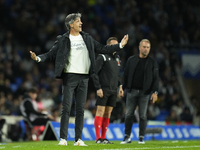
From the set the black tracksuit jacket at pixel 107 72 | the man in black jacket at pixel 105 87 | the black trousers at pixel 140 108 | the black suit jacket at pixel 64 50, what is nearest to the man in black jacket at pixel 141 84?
the black trousers at pixel 140 108

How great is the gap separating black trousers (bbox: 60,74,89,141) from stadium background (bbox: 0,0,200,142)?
265 inches

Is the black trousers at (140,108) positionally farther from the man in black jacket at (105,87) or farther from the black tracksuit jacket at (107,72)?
the black tracksuit jacket at (107,72)

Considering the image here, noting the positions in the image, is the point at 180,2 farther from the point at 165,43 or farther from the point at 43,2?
the point at 43,2

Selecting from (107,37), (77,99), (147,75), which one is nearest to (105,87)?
(147,75)

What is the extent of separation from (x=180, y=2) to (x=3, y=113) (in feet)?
51.6

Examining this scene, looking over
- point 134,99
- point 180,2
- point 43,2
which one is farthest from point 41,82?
point 180,2

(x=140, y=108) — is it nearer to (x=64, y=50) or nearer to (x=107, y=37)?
(x=64, y=50)

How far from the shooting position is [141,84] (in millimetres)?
9711

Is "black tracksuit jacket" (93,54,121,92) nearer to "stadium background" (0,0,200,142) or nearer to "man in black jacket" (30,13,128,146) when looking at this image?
"man in black jacket" (30,13,128,146)

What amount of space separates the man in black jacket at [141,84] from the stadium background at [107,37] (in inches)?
202

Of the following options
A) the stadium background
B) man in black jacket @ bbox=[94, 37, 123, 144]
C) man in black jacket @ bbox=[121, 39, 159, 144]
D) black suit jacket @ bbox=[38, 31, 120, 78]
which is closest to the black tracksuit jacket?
man in black jacket @ bbox=[94, 37, 123, 144]

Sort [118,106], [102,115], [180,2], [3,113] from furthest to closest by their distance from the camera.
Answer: [180,2] → [118,106] → [3,113] → [102,115]

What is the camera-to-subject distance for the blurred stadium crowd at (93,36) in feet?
52.6

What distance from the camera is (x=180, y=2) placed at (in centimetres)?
2623
